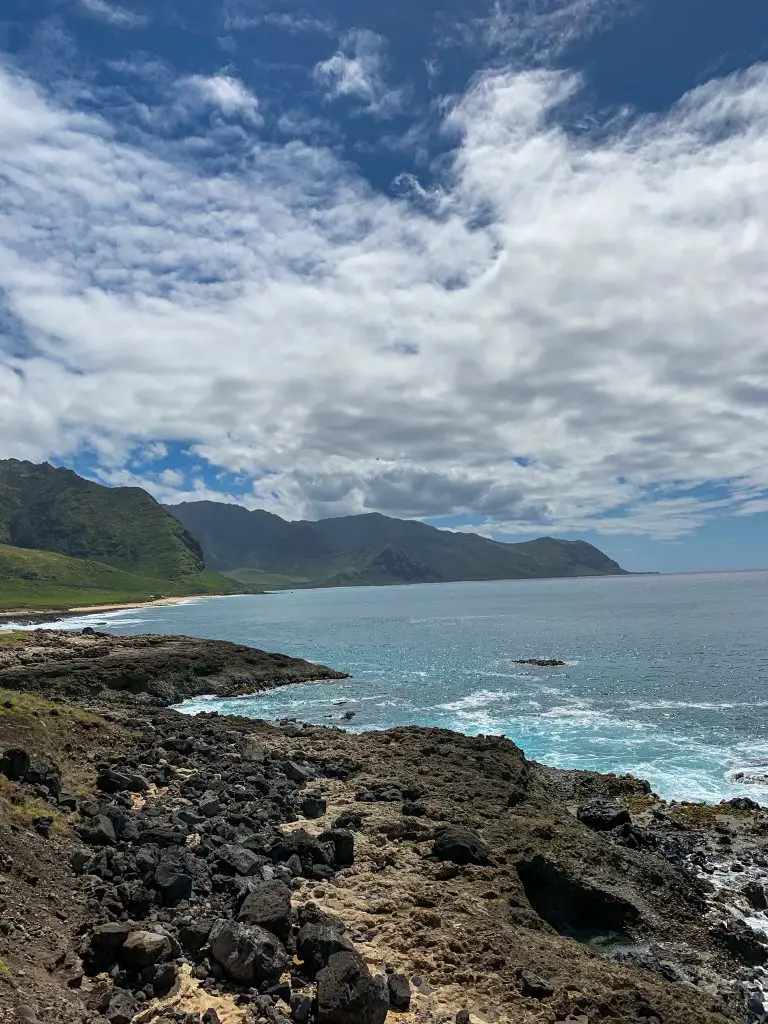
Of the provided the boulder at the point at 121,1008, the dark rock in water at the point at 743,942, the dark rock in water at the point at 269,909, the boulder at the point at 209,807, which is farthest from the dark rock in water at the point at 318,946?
the dark rock in water at the point at 743,942

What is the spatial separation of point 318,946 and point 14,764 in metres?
13.0

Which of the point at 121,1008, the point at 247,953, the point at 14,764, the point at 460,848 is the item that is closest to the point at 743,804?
the point at 460,848

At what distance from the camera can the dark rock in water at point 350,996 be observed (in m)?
12.8

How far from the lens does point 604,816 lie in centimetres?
2709

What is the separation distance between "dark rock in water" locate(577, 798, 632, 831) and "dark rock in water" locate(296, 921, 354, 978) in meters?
15.7

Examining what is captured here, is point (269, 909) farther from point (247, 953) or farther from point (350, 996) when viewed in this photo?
point (350, 996)

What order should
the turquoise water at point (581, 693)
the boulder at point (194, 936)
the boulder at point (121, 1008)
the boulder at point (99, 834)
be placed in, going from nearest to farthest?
the boulder at point (121, 1008) → the boulder at point (194, 936) → the boulder at point (99, 834) → the turquoise water at point (581, 693)

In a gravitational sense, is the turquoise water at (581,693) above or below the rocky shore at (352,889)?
below

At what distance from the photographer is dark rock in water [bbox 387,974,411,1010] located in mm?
13539

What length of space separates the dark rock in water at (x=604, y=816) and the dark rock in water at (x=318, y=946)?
1571cm

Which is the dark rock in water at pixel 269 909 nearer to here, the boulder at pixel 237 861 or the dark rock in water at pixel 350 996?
the boulder at pixel 237 861

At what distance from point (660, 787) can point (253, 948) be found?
27952 millimetres

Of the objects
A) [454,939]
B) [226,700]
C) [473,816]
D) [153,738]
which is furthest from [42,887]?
[226,700]

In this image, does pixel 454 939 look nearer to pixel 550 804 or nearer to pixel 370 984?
pixel 370 984
